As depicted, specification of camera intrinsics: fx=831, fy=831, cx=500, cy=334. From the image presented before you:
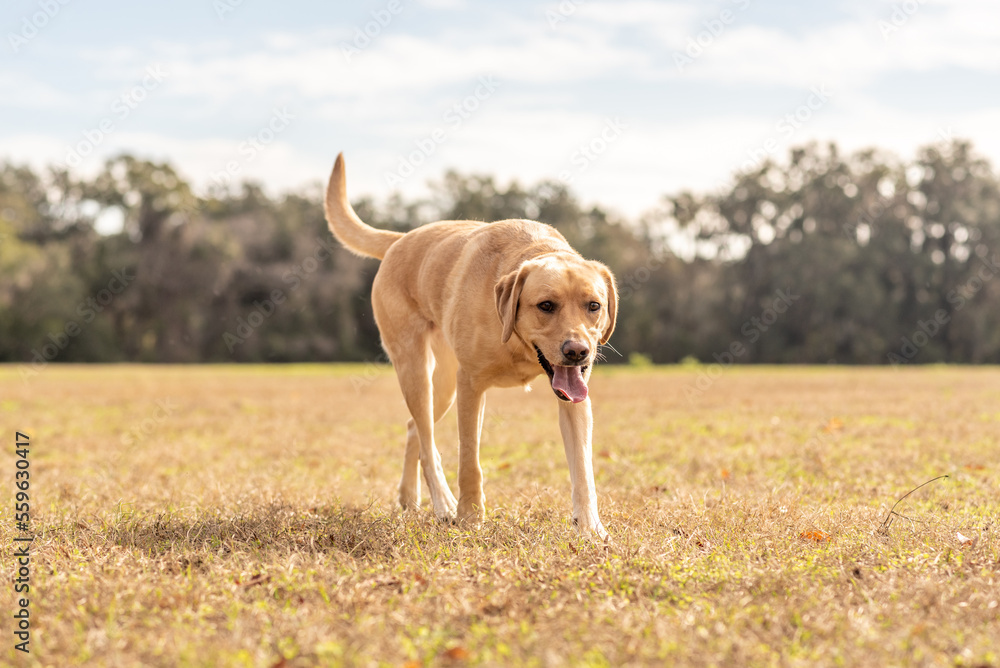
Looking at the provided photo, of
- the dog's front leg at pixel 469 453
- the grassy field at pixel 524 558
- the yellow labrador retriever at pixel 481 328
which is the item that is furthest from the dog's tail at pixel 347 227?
the dog's front leg at pixel 469 453

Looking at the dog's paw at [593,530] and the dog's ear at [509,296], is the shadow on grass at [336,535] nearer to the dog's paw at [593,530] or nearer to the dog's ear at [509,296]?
the dog's paw at [593,530]

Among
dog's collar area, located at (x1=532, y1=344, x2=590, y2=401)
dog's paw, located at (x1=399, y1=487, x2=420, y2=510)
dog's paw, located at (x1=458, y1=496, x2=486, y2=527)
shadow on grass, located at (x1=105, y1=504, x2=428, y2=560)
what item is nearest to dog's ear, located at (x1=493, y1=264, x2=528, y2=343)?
dog's collar area, located at (x1=532, y1=344, x2=590, y2=401)

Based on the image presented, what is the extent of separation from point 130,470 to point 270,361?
4155cm

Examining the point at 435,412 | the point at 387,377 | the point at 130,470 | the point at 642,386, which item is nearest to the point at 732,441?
the point at 435,412

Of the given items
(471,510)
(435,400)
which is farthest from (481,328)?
(435,400)

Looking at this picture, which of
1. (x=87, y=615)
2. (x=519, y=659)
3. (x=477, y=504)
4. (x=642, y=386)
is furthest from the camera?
(x=642, y=386)

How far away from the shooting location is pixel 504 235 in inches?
199

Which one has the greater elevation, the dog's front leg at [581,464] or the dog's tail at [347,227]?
the dog's tail at [347,227]

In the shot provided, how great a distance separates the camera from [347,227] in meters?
6.41

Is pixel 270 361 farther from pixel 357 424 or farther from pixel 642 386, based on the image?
pixel 357 424

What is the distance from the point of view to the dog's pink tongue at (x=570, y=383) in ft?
13.8

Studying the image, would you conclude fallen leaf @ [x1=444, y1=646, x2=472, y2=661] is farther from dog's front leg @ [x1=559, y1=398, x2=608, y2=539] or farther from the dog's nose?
the dog's nose

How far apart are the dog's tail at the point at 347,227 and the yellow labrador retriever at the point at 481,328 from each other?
0.35 metres

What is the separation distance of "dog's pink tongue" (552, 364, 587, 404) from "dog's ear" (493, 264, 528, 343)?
0.33 meters
